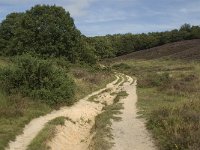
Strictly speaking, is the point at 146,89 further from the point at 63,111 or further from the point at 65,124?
the point at 65,124

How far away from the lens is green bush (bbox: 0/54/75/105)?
2786 centimetres

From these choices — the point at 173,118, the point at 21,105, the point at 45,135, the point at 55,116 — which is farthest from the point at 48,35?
the point at 45,135

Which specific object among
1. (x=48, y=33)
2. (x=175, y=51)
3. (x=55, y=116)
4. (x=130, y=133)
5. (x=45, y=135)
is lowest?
(x=130, y=133)

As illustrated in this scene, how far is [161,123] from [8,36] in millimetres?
53142

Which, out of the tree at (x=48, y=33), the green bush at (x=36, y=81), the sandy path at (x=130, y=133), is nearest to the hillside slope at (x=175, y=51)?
the tree at (x=48, y=33)

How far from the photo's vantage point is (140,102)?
30.9 m

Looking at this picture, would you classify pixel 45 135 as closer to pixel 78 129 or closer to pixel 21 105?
pixel 78 129

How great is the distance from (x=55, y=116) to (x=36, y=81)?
493cm

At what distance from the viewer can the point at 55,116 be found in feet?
80.7

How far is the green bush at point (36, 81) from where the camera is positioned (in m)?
27.9

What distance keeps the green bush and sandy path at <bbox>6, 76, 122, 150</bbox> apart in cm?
105

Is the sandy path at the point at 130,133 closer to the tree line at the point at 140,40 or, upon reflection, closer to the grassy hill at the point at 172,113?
the grassy hill at the point at 172,113

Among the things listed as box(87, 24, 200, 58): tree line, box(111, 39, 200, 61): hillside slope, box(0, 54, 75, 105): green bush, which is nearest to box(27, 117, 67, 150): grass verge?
box(0, 54, 75, 105): green bush

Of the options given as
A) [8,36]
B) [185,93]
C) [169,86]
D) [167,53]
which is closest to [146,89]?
[169,86]
